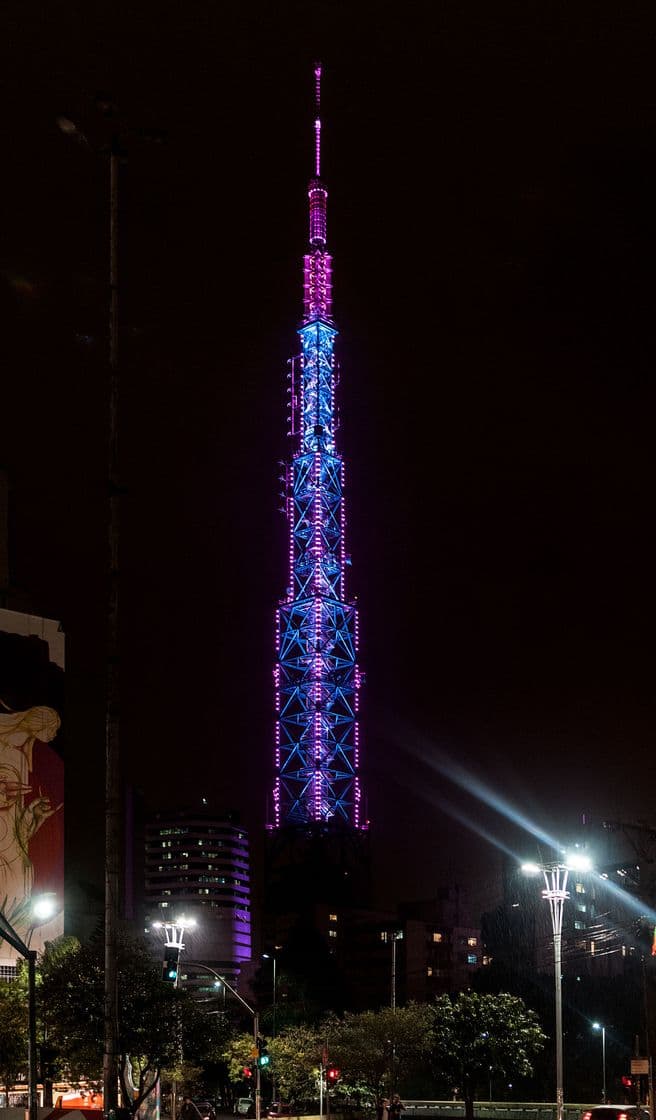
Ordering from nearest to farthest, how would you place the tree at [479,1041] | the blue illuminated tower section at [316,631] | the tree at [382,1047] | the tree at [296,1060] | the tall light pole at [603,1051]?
the tree at [382,1047] < the tree at [479,1041] < the tree at [296,1060] < the tall light pole at [603,1051] < the blue illuminated tower section at [316,631]

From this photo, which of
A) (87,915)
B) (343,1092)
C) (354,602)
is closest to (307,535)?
(354,602)

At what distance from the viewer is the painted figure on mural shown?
9788 cm

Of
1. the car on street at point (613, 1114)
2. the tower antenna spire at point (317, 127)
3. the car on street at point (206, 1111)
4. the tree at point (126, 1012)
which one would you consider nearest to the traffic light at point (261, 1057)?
the tree at point (126, 1012)

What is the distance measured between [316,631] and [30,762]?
156ft

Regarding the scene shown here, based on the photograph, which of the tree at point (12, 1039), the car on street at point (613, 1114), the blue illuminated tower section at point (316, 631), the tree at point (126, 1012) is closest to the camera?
the tree at point (126, 1012)

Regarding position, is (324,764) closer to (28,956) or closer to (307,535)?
(307,535)

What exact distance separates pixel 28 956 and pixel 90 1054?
14.3 meters

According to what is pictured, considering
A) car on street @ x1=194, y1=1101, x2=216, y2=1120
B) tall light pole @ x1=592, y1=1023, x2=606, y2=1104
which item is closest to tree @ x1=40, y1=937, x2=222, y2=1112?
car on street @ x1=194, y1=1101, x2=216, y2=1120

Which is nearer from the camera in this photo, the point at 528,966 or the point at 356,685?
the point at 528,966

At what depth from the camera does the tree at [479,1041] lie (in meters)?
66.4

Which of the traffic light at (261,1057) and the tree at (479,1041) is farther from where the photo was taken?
the tree at (479,1041)

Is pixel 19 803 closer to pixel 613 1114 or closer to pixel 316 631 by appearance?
pixel 316 631

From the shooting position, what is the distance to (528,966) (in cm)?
11681

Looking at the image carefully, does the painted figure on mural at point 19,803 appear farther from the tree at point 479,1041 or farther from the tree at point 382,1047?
the tree at point 479,1041
